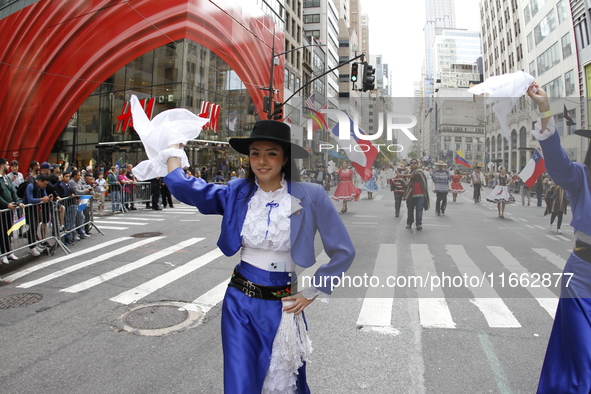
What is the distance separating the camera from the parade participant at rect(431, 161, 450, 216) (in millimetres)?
3463

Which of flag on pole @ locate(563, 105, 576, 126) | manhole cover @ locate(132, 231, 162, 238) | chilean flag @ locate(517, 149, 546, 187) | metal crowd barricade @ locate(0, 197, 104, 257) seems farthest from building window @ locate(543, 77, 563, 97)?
manhole cover @ locate(132, 231, 162, 238)

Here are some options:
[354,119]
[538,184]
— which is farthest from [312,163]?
[538,184]

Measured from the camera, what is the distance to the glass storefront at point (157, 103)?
21.1 m

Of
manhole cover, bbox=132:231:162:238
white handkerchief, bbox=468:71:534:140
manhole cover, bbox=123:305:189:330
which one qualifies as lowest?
manhole cover, bbox=123:305:189:330

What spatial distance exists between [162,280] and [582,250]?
5.41m

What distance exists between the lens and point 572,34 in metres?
2.56

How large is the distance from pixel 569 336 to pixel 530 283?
1590 millimetres

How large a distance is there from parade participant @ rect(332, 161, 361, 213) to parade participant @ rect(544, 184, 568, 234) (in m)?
1.62

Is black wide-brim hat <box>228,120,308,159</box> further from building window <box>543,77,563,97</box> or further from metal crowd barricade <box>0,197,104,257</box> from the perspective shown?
metal crowd barricade <box>0,197,104,257</box>

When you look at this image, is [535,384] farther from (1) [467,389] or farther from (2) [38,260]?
(2) [38,260]

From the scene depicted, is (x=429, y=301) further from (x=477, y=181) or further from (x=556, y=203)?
(x=556, y=203)

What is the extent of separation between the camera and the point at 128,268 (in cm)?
673

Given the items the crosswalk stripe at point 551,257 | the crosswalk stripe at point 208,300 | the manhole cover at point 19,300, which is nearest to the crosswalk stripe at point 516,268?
the crosswalk stripe at point 551,257

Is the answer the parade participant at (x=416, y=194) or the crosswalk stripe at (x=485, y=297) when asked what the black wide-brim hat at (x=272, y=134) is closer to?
the parade participant at (x=416, y=194)
